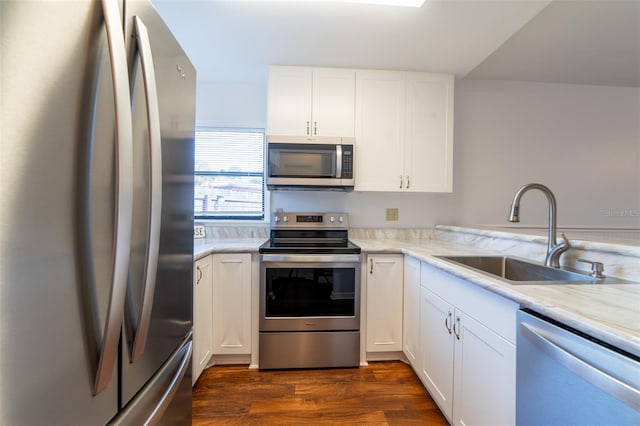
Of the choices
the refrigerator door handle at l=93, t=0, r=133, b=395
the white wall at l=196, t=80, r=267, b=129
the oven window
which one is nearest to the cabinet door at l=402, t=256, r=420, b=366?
the oven window

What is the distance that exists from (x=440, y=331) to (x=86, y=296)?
1.57 m

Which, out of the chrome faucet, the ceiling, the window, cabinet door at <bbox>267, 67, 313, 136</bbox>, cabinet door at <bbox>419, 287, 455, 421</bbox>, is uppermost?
the ceiling

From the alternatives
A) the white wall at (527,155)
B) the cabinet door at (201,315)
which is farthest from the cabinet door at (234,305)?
the white wall at (527,155)

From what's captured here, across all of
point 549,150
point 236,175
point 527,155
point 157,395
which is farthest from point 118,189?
point 549,150

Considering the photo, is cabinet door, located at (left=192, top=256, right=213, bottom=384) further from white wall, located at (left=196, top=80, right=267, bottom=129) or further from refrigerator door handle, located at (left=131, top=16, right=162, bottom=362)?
white wall, located at (left=196, top=80, right=267, bottom=129)

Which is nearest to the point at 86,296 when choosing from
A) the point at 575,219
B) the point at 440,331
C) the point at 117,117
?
the point at 117,117

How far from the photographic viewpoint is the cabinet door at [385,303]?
202 cm

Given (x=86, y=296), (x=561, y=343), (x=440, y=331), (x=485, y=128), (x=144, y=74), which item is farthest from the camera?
(x=485, y=128)

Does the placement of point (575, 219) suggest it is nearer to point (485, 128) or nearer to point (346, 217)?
point (485, 128)

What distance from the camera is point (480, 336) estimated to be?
3.73 ft

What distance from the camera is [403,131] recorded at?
7.61 ft

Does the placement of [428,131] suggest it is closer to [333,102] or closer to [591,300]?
[333,102]

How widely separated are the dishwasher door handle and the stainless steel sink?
32 cm

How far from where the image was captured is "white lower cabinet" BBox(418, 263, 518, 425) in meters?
0.99
